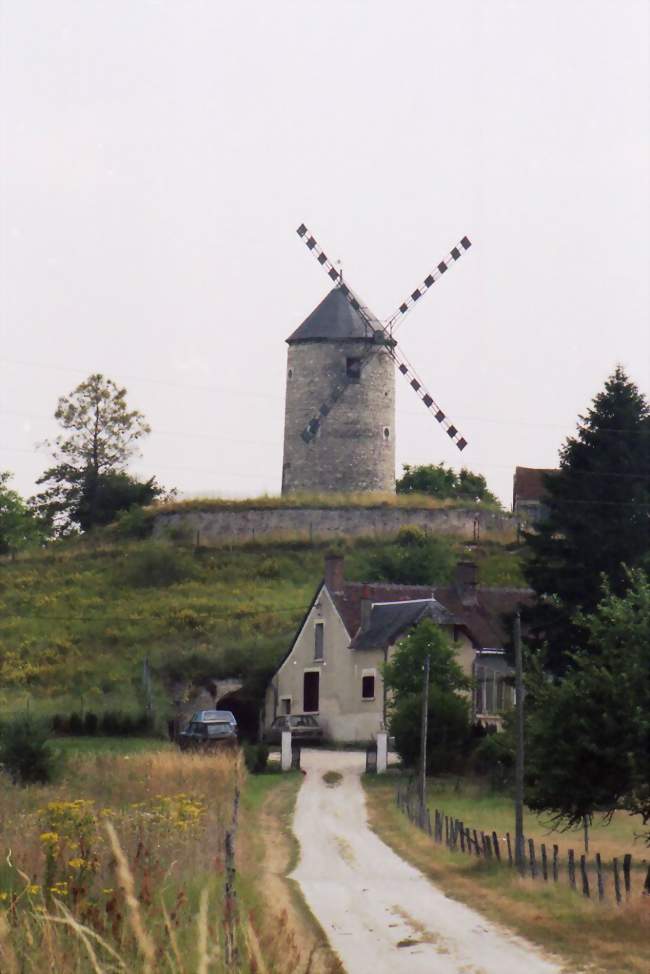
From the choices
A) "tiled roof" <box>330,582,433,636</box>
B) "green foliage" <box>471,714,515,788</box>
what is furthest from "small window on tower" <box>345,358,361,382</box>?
"green foliage" <box>471,714,515,788</box>

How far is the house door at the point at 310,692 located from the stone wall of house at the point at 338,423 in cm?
2128

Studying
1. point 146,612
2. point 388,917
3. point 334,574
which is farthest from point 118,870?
point 146,612

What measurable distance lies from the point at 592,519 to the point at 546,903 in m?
23.4

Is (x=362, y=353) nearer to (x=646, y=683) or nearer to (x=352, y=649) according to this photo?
(x=352, y=649)

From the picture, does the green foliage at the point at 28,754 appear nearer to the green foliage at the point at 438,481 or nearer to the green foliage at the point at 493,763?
the green foliage at the point at 493,763

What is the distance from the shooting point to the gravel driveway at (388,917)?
13820 millimetres

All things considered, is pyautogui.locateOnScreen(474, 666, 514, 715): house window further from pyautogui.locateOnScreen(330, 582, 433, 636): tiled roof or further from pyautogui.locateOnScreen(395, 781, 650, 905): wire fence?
pyautogui.locateOnScreen(395, 781, 650, 905): wire fence

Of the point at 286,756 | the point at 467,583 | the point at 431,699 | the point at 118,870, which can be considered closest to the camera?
the point at 118,870

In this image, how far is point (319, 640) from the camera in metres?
52.2

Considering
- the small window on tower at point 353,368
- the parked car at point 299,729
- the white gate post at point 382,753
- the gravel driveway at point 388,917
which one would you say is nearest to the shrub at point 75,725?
the parked car at point 299,729

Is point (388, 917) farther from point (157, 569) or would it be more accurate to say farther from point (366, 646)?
point (157, 569)

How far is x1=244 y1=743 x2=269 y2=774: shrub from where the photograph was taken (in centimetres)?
4125

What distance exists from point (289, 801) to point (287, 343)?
41391 mm

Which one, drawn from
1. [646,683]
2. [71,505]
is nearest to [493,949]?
[646,683]
